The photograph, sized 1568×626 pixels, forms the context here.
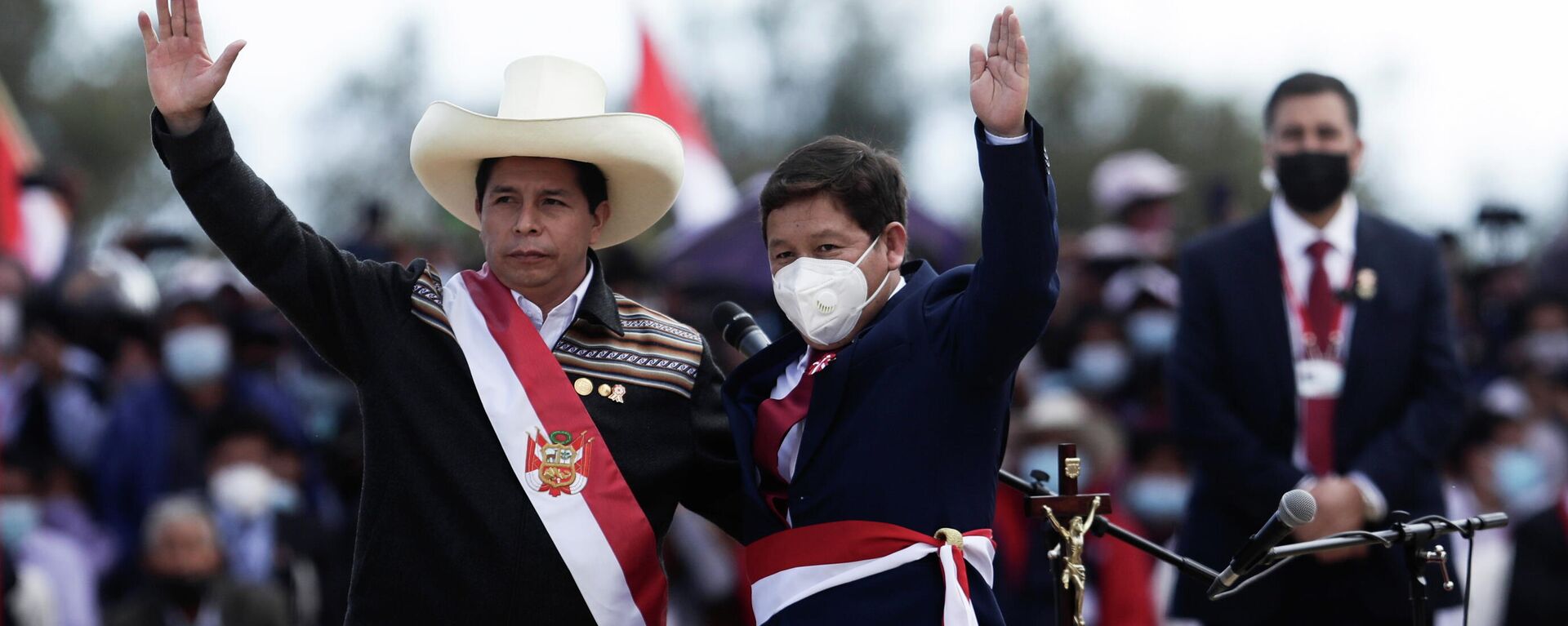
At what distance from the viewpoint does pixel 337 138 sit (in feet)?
144

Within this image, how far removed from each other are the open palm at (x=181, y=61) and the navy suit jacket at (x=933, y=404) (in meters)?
1.48

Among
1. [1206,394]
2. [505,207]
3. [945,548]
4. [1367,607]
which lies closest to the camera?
[945,548]

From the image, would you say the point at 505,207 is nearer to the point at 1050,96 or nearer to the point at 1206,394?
the point at 1206,394

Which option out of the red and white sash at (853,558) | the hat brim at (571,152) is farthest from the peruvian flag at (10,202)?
the red and white sash at (853,558)

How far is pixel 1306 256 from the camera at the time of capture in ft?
19.6

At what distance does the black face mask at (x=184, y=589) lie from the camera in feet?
28.1

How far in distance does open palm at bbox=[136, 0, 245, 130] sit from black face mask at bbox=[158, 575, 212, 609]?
4.97 meters

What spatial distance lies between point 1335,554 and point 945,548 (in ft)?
7.11

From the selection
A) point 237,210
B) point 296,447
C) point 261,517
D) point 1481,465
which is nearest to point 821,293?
point 237,210

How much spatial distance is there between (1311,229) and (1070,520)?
8.08ft

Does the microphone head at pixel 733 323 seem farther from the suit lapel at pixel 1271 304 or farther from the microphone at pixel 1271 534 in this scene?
the suit lapel at pixel 1271 304

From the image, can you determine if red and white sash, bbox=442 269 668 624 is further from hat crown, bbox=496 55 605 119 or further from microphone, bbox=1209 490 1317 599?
microphone, bbox=1209 490 1317 599

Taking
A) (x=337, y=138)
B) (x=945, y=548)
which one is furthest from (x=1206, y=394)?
(x=337, y=138)

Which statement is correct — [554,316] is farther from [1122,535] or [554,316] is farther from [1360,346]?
[1360,346]
